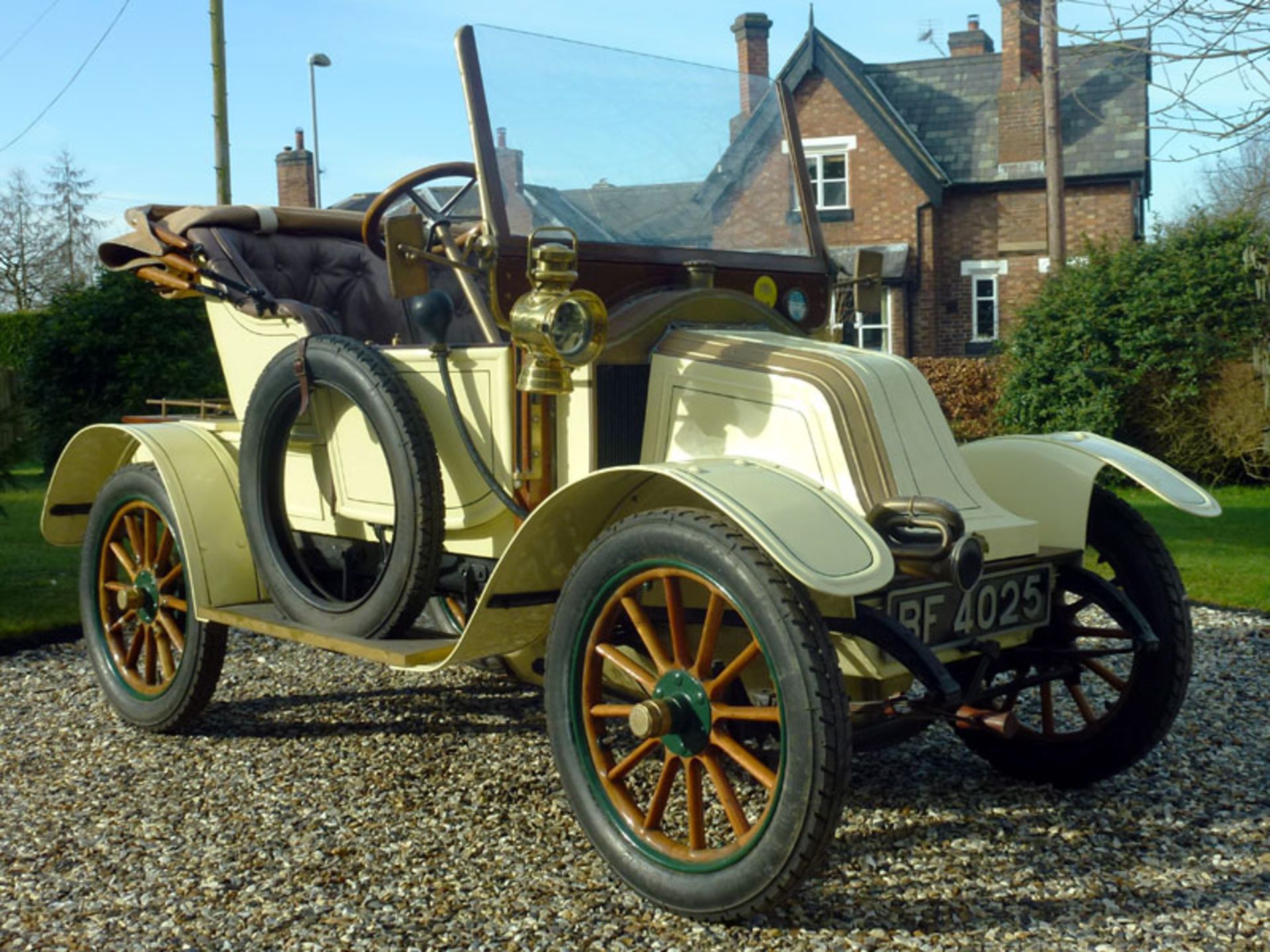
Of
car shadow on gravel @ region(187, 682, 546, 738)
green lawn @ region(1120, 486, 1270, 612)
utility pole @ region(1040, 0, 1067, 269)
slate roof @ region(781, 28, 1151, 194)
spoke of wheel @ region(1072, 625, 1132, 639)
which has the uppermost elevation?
slate roof @ region(781, 28, 1151, 194)

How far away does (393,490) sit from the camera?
3.95 m

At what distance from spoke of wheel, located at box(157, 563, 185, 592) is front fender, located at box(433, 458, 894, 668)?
1.77 m

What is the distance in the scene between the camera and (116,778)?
4.52m

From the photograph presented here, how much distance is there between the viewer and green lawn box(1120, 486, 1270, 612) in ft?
25.3

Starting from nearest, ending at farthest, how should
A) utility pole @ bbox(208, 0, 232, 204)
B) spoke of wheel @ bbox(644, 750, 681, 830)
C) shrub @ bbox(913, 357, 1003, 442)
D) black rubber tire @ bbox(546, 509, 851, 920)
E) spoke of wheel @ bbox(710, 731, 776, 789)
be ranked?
black rubber tire @ bbox(546, 509, 851, 920) < spoke of wheel @ bbox(710, 731, 776, 789) < spoke of wheel @ bbox(644, 750, 681, 830) < utility pole @ bbox(208, 0, 232, 204) < shrub @ bbox(913, 357, 1003, 442)

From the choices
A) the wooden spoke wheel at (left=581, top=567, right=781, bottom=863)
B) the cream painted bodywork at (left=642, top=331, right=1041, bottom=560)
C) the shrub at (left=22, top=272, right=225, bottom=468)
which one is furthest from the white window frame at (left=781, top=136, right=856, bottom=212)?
the wooden spoke wheel at (left=581, top=567, right=781, bottom=863)

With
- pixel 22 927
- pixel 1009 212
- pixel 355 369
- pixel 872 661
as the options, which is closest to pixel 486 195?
pixel 355 369

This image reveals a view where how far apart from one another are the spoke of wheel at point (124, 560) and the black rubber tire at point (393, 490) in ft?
3.06

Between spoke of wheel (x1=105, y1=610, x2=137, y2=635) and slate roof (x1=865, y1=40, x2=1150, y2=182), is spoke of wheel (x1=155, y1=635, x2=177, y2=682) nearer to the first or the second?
spoke of wheel (x1=105, y1=610, x2=137, y2=635)

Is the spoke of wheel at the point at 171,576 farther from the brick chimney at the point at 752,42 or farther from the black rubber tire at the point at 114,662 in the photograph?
the brick chimney at the point at 752,42

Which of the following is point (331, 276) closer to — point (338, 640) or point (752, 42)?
point (338, 640)

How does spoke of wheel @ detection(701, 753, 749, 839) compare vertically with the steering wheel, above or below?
below

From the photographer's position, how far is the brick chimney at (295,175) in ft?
95.9

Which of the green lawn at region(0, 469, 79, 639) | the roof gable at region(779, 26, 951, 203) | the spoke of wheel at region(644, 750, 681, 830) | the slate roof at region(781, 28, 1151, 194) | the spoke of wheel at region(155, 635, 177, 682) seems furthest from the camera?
the roof gable at region(779, 26, 951, 203)
